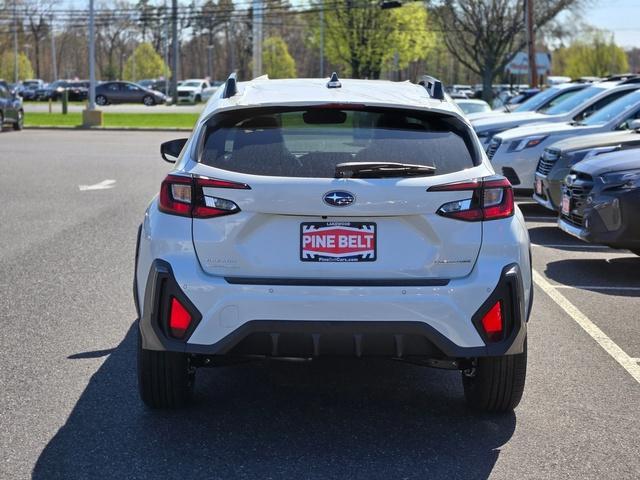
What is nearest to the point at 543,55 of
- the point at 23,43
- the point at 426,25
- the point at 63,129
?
the point at 426,25

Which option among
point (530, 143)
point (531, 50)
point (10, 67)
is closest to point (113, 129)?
point (531, 50)

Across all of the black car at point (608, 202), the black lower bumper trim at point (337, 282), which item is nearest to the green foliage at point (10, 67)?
the black car at point (608, 202)

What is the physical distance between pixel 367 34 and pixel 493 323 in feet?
245

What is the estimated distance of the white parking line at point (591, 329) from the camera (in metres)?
6.27

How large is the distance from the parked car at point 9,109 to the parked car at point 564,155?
2683 cm

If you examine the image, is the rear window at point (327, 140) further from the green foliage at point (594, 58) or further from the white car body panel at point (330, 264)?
the green foliage at point (594, 58)

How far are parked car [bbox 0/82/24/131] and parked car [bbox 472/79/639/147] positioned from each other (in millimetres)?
21675

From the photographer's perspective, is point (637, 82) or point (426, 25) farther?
point (426, 25)

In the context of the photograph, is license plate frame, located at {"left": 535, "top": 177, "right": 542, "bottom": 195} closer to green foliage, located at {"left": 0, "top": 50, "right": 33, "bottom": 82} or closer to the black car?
the black car

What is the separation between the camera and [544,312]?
7.86 m

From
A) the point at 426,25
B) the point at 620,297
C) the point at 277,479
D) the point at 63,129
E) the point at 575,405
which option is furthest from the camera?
the point at 426,25

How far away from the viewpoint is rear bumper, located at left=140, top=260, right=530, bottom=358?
4527mm

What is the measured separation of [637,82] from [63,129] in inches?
1019

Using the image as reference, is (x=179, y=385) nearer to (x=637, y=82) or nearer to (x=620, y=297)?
(x=620, y=297)
